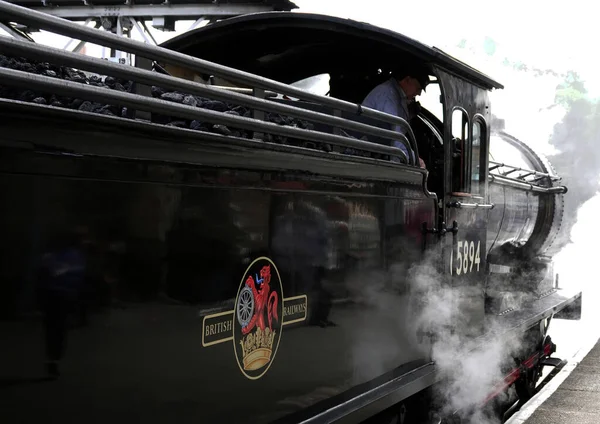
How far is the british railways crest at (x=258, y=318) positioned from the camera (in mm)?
2516

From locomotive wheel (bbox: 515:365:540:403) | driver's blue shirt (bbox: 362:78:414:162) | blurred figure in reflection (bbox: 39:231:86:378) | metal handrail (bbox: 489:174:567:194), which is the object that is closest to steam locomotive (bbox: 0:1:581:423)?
blurred figure in reflection (bbox: 39:231:86:378)

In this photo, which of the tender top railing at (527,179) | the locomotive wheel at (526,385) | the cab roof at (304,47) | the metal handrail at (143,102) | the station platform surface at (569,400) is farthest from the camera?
the locomotive wheel at (526,385)

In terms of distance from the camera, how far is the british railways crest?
8.25 feet

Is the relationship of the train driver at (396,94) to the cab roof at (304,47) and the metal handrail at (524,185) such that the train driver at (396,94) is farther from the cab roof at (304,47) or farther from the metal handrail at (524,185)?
the metal handrail at (524,185)

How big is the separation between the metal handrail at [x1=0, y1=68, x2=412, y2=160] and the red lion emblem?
53 centimetres

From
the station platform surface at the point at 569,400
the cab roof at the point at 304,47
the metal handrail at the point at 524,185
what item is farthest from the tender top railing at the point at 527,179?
the station platform surface at the point at 569,400

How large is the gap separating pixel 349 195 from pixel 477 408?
2722 millimetres

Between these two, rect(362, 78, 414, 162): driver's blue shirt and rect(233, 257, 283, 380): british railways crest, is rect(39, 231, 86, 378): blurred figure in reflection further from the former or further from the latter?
rect(362, 78, 414, 162): driver's blue shirt

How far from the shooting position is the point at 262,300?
8.70ft

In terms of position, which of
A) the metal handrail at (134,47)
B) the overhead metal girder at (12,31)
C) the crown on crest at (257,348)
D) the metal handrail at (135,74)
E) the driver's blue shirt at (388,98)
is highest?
the driver's blue shirt at (388,98)

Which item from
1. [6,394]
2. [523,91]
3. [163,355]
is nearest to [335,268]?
[163,355]

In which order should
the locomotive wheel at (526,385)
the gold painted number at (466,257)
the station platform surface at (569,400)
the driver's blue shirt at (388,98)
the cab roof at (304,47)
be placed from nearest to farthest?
the cab roof at (304,47) < the driver's blue shirt at (388,98) < the gold painted number at (466,257) < the station platform surface at (569,400) < the locomotive wheel at (526,385)

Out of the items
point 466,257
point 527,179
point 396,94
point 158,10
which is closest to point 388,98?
point 396,94

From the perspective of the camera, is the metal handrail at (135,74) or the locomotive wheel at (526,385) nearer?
the metal handrail at (135,74)
